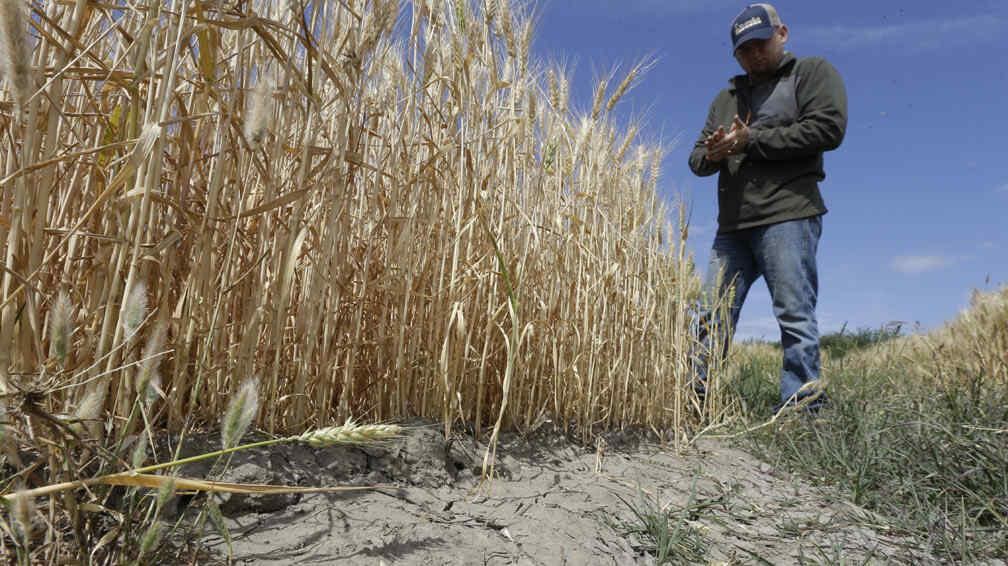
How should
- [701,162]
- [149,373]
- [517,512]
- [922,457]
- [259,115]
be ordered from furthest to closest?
[701,162], [922,457], [517,512], [259,115], [149,373]

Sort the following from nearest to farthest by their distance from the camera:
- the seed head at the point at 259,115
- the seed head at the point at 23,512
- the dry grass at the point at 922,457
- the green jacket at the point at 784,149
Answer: the seed head at the point at 23,512 < the seed head at the point at 259,115 < the dry grass at the point at 922,457 < the green jacket at the point at 784,149

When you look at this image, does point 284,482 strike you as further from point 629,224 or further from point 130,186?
point 629,224

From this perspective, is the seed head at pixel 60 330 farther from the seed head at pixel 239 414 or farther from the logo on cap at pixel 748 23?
the logo on cap at pixel 748 23

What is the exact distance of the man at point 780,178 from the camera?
9.38 feet

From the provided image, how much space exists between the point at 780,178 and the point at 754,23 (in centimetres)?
80

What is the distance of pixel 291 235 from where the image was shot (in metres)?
1.20

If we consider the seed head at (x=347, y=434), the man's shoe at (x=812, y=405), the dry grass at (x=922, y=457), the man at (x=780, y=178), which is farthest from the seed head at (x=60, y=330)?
the man's shoe at (x=812, y=405)

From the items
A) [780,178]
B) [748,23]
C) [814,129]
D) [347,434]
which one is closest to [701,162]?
[780,178]

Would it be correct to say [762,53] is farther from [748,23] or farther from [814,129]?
[814,129]

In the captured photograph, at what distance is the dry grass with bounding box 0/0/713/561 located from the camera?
3.11ft

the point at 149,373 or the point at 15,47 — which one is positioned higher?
the point at 15,47

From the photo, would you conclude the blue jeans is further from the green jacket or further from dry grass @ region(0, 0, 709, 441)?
dry grass @ region(0, 0, 709, 441)

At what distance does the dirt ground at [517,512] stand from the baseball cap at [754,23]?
7.15ft

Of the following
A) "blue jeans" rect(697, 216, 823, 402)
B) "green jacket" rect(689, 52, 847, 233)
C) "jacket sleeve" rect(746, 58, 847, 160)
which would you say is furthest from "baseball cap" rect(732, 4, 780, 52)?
"blue jeans" rect(697, 216, 823, 402)
